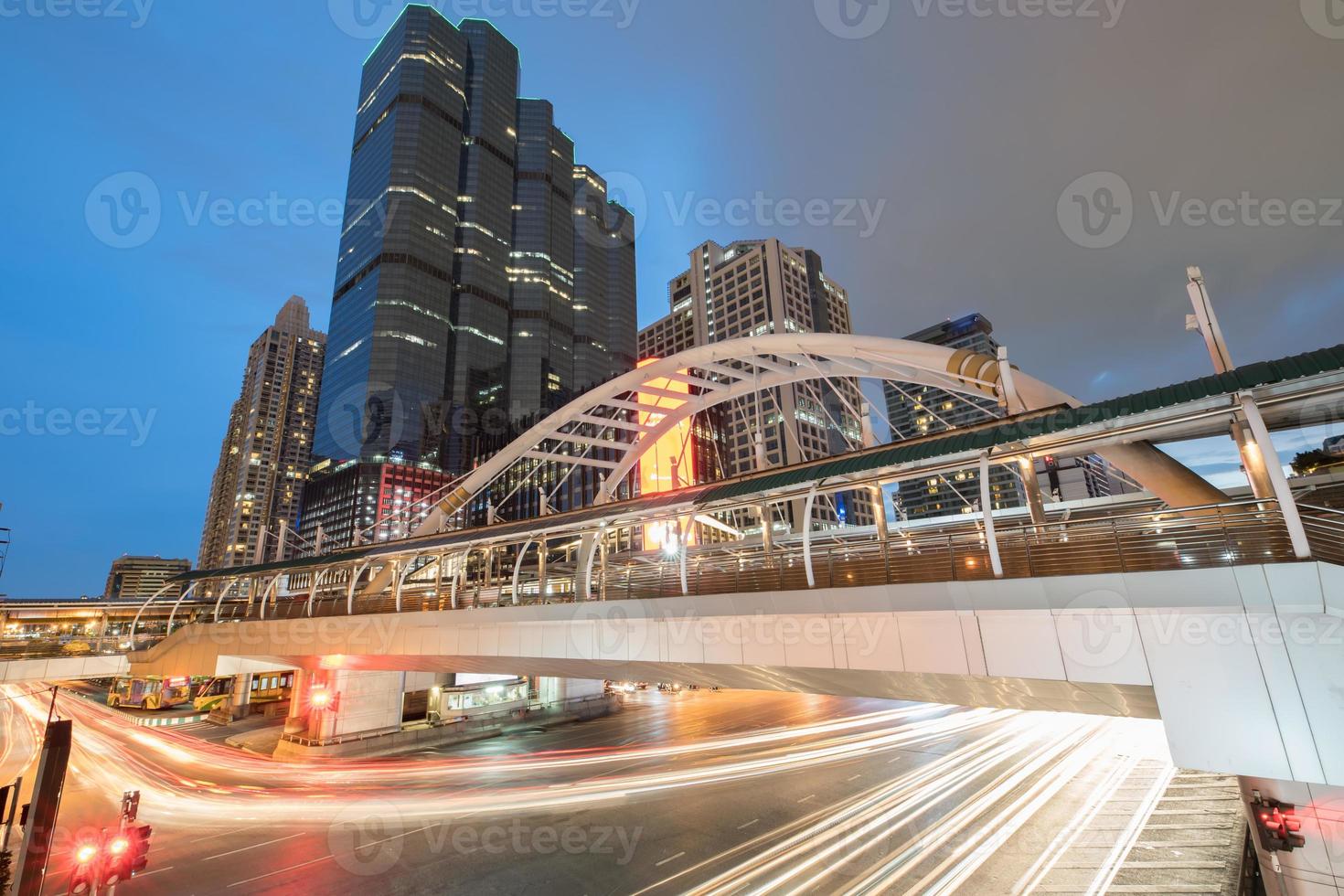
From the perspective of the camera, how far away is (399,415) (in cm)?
13100

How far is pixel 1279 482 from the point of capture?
24.9ft

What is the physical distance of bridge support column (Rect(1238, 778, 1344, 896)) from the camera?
8.28 metres

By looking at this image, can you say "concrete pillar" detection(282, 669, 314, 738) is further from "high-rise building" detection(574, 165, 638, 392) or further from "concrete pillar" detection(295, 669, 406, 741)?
"high-rise building" detection(574, 165, 638, 392)

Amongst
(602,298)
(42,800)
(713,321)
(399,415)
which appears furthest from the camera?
(602,298)

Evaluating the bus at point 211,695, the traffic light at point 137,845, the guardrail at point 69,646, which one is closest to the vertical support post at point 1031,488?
the traffic light at point 137,845

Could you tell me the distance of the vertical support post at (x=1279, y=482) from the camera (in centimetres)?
735

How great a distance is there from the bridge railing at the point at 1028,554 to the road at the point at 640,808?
29.0ft

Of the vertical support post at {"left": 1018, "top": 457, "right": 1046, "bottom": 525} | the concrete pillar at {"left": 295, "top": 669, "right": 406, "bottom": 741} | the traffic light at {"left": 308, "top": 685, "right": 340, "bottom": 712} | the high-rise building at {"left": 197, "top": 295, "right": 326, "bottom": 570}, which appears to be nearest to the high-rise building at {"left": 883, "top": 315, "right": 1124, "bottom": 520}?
the concrete pillar at {"left": 295, "top": 669, "right": 406, "bottom": 741}

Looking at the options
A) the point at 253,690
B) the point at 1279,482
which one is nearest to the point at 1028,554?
the point at 1279,482

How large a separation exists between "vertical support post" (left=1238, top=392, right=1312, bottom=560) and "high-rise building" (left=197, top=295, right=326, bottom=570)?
18546 centimetres

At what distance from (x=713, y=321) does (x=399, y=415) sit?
76.1 metres

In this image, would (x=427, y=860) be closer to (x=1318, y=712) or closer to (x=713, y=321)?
(x=1318, y=712)

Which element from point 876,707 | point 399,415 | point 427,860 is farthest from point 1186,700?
point 399,415

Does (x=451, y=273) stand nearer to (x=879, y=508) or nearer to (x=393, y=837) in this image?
(x=393, y=837)
